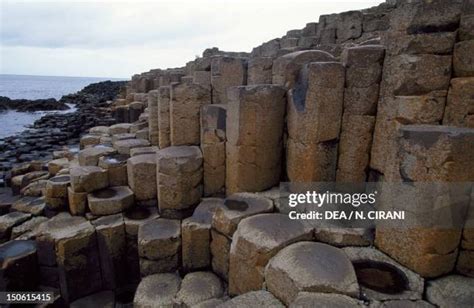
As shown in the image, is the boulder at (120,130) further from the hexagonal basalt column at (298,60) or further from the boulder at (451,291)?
the boulder at (451,291)

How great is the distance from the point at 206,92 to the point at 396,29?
2.70 meters

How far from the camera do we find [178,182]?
4176 mm

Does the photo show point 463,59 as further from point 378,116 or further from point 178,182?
point 178,182

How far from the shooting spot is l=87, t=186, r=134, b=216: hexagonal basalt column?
4359 millimetres

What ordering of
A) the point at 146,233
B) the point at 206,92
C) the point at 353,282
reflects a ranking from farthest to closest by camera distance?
the point at 206,92, the point at 146,233, the point at 353,282

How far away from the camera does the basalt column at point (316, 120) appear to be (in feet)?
10.7

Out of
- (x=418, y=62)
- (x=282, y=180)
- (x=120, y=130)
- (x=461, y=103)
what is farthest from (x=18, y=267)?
(x=461, y=103)

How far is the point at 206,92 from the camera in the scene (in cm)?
465

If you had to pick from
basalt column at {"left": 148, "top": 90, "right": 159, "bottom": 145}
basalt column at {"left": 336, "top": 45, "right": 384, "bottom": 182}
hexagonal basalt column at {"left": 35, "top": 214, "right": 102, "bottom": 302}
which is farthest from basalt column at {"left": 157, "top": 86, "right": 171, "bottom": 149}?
basalt column at {"left": 336, "top": 45, "right": 384, "bottom": 182}

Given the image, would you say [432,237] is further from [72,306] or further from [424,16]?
[72,306]

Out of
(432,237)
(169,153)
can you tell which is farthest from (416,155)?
(169,153)

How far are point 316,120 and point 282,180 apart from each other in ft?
3.79

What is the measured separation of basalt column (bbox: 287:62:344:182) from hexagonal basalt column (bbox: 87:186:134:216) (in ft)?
8.34

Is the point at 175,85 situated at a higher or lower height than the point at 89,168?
higher
